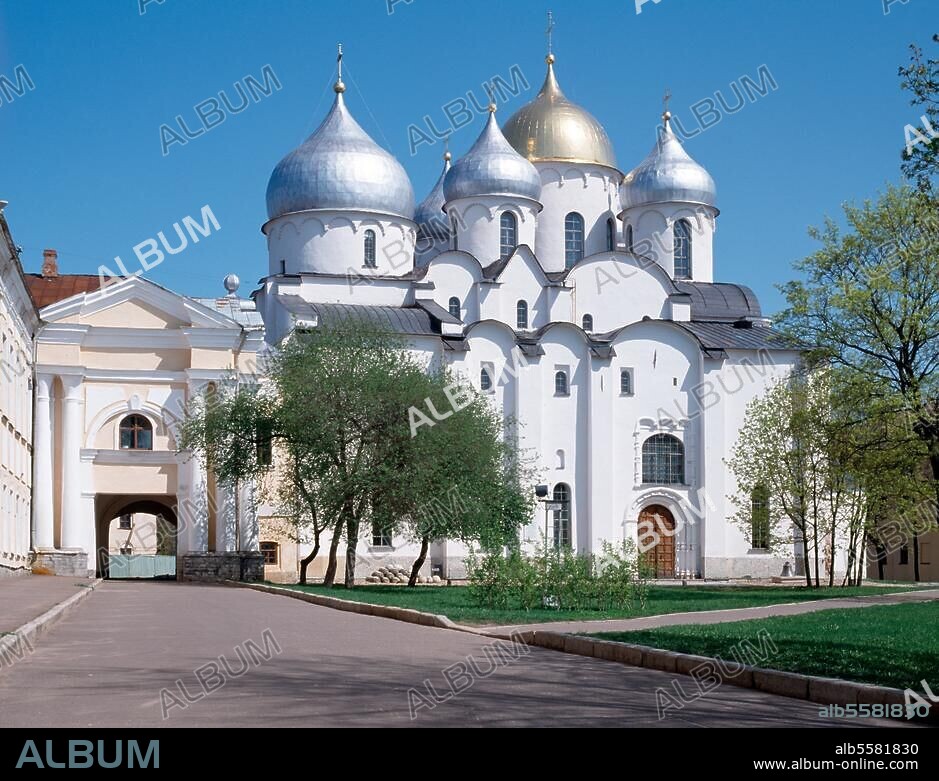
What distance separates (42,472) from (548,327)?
19155 mm

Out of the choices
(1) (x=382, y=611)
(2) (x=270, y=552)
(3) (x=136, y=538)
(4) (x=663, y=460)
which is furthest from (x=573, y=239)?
(1) (x=382, y=611)

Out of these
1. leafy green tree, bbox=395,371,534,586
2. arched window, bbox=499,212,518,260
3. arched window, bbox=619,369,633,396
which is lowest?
leafy green tree, bbox=395,371,534,586

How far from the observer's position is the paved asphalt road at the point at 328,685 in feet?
28.2

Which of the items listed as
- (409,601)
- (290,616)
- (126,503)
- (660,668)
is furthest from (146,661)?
(126,503)

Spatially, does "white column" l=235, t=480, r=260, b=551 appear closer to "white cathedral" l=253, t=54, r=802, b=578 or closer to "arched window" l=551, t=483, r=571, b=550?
"white cathedral" l=253, t=54, r=802, b=578

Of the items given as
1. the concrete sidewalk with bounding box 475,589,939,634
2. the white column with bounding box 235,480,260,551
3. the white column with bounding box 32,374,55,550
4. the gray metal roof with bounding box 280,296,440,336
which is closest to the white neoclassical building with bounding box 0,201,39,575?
the white column with bounding box 32,374,55,550

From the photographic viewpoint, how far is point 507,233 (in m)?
52.6

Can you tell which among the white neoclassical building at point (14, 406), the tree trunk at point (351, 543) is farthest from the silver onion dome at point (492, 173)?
the tree trunk at point (351, 543)

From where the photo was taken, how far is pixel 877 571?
2344 inches

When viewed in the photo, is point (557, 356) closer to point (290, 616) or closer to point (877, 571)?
point (877, 571)

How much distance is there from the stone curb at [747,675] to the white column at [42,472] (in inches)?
1109

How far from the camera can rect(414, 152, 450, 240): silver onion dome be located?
2192 inches

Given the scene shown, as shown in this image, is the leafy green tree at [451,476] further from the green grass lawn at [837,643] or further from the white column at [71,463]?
the green grass lawn at [837,643]

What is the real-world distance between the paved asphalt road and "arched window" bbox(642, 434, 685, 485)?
3433 cm
